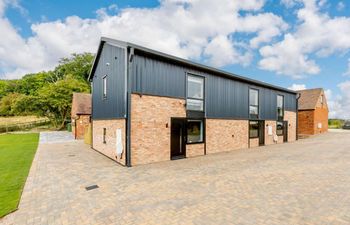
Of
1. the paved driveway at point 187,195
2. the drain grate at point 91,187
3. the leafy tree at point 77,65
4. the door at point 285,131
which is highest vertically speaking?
the leafy tree at point 77,65

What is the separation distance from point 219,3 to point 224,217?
10168mm

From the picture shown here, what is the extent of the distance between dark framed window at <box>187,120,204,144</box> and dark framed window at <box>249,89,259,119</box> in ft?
19.7

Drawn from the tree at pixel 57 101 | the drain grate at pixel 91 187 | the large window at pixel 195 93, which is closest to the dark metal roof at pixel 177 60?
A: the large window at pixel 195 93

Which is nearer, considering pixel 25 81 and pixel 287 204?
pixel 287 204

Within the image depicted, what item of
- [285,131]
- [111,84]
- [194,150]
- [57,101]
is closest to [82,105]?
[57,101]

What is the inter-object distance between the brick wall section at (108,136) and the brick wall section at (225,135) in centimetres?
549

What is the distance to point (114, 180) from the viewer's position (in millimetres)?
7102

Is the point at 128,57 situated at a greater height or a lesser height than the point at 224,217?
greater

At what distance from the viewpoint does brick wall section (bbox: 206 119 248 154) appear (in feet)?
41.8

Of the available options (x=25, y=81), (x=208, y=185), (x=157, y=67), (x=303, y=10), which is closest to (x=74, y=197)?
(x=208, y=185)

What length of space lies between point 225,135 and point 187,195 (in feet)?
29.0

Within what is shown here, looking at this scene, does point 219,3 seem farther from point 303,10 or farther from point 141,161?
point 141,161

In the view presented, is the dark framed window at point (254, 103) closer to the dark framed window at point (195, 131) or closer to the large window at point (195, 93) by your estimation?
the large window at point (195, 93)

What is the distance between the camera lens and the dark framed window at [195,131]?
38.0ft
